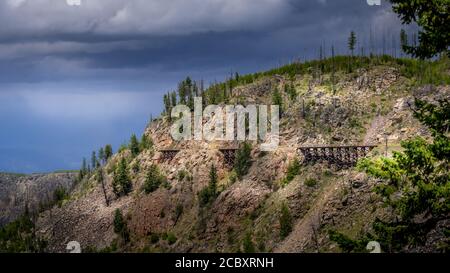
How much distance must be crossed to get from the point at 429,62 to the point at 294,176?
185 feet

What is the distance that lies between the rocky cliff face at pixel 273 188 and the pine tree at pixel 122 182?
2024 millimetres

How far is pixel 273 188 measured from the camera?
409 ft

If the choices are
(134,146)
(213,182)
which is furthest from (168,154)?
(213,182)

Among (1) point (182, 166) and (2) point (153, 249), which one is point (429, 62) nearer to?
(1) point (182, 166)

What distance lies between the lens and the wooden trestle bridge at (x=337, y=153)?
11631 cm

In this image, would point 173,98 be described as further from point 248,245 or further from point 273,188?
point 248,245

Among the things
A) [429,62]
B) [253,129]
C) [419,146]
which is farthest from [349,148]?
[419,146]

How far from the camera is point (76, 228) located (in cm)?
16088

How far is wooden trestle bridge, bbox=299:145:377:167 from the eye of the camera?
116312 millimetres

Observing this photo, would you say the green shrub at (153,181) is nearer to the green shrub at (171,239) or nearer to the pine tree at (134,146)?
the green shrub at (171,239)

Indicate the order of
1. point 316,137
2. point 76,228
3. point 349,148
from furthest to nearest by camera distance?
point 76,228 < point 316,137 < point 349,148

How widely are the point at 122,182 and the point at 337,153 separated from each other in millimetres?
70577

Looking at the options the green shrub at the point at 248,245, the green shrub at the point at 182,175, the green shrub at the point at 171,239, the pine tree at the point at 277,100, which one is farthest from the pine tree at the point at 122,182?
the green shrub at the point at 248,245

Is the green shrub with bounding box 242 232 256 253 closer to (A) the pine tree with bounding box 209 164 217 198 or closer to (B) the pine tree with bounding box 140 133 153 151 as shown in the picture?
(A) the pine tree with bounding box 209 164 217 198
